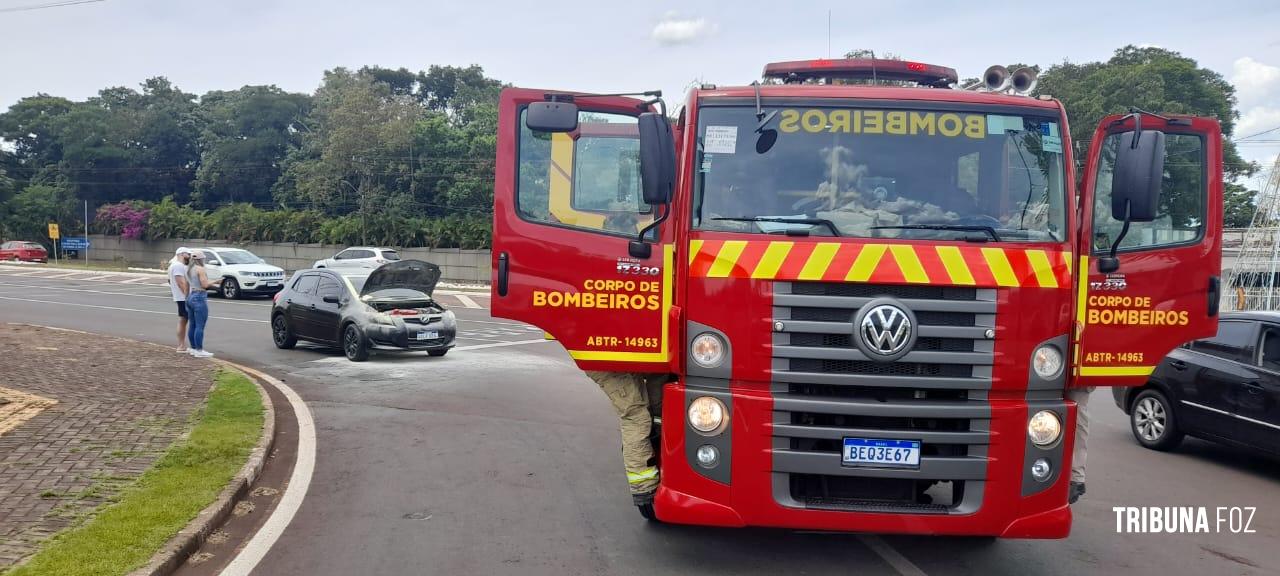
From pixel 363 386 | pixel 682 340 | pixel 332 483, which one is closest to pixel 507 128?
pixel 682 340

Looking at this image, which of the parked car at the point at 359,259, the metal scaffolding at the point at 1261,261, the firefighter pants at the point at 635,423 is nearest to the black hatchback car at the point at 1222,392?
the firefighter pants at the point at 635,423

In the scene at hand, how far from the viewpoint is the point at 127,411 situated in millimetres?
9477

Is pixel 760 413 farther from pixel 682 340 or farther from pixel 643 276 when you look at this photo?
pixel 643 276

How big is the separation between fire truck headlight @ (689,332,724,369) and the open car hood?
36.9 ft

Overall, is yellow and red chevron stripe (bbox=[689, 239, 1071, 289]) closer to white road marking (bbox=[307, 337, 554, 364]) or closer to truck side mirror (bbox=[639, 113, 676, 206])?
truck side mirror (bbox=[639, 113, 676, 206])

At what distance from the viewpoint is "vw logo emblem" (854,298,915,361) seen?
15.4 feet

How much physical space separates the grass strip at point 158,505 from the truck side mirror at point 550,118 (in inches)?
129

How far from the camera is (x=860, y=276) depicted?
4754 mm

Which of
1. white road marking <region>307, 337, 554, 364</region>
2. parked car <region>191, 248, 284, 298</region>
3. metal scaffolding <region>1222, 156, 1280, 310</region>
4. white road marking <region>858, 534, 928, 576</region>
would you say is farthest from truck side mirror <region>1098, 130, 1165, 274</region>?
parked car <region>191, 248, 284, 298</region>

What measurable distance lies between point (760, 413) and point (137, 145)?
73749mm

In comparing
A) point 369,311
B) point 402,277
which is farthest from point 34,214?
point 369,311

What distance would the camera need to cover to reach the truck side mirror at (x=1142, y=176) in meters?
4.94

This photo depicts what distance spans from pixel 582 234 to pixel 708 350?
3.78 ft

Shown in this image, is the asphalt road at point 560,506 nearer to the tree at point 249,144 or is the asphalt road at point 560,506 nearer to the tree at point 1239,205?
the tree at point 1239,205
